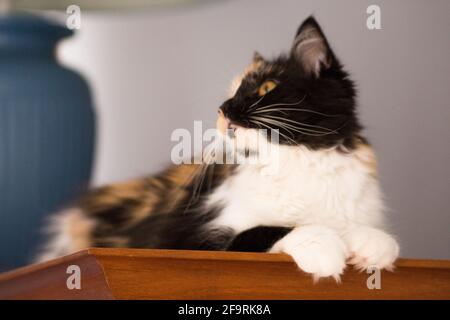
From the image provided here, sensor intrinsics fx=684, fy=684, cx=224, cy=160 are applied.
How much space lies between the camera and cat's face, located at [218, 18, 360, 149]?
1343mm

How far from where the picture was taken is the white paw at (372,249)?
46.1 inches

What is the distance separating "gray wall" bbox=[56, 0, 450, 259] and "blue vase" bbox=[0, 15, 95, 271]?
27 centimetres

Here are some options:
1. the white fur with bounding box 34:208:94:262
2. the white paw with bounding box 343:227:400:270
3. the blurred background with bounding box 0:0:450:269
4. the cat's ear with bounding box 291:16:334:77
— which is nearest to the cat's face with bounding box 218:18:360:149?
the cat's ear with bounding box 291:16:334:77

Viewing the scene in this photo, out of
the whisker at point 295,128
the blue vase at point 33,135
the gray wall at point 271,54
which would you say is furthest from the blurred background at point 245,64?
the whisker at point 295,128

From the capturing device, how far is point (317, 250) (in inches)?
44.2

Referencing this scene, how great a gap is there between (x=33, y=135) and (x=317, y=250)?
3.13ft

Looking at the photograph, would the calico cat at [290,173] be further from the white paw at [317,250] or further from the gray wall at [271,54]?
the gray wall at [271,54]

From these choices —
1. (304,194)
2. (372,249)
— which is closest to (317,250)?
(372,249)

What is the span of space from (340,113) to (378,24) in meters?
0.86

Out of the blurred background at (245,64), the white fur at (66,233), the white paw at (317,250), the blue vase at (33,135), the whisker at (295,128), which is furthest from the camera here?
the blurred background at (245,64)

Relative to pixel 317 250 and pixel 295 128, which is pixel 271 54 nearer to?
pixel 295 128

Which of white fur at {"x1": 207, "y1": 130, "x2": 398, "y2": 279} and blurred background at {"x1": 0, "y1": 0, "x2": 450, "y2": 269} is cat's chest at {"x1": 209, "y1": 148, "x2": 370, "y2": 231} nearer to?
white fur at {"x1": 207, "y1": 130, "x2": 398, "y2": 279}

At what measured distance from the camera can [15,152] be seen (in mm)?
1798
